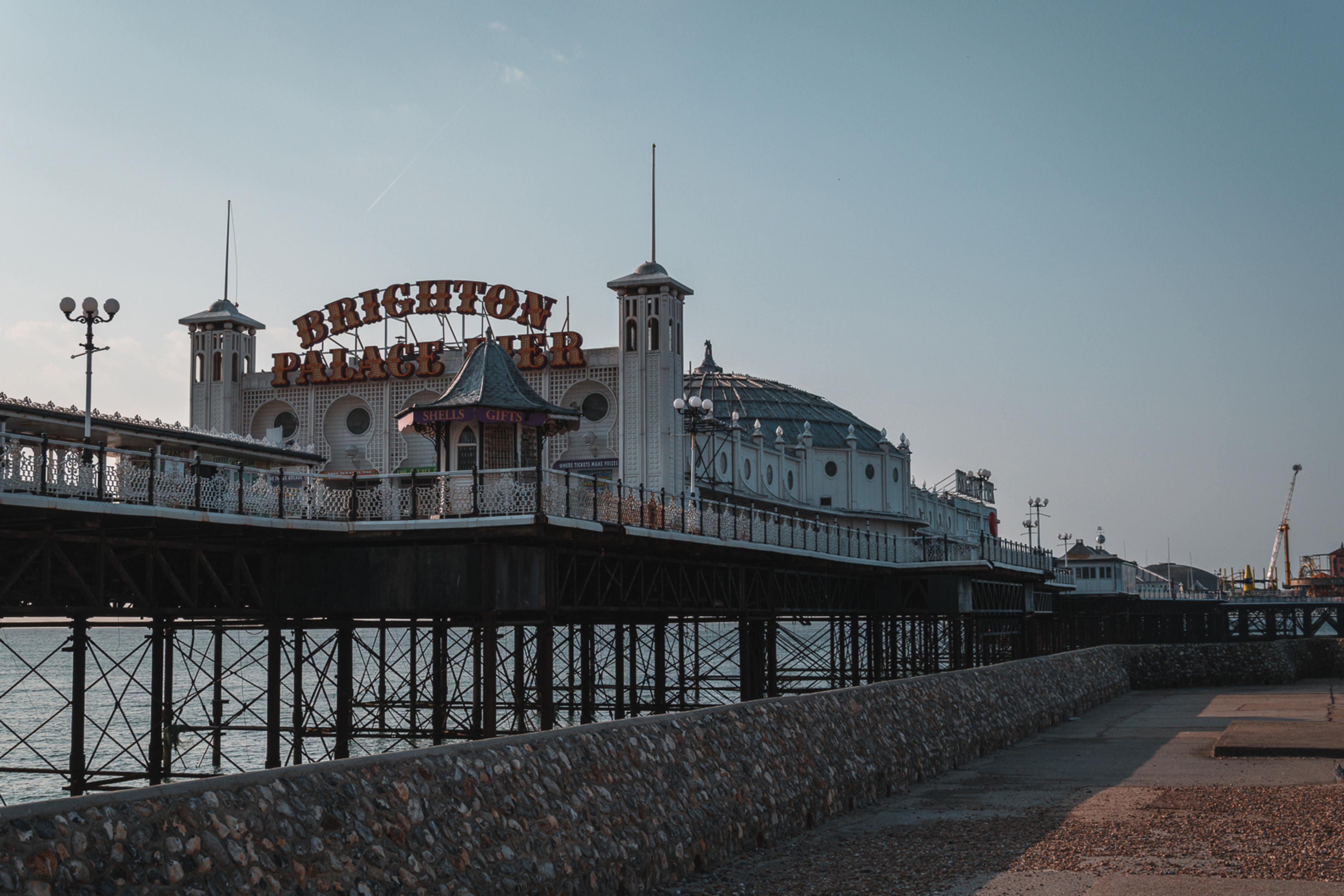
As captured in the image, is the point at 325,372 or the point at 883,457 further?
the point at 883,457

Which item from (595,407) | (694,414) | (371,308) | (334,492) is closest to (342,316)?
(371,308)

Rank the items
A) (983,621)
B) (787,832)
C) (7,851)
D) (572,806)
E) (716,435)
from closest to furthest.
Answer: (7,851) → (572,806) → (787,832) → (983,621) → (716,435)

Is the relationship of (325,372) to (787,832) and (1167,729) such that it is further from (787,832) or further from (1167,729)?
(787,832)

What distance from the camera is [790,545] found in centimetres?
3806

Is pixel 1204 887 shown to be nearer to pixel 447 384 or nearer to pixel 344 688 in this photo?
pixel 344 688

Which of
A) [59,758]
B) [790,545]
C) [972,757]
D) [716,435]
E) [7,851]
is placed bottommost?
[59,758]

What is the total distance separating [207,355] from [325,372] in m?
6.00

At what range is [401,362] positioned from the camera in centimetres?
5559

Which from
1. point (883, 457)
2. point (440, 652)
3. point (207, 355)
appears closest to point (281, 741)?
point (440, 652)

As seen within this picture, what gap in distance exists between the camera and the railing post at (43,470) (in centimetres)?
1966

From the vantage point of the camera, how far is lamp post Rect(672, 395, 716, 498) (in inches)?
1447

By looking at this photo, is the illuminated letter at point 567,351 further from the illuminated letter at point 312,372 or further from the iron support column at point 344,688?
the iron support column at point 344,688

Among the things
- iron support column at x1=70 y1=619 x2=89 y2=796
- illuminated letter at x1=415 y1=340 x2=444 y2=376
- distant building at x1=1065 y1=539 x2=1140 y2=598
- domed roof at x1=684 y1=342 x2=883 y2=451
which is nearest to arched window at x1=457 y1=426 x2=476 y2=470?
iron support column at x1=70 y1=619 x2=89 y2=796

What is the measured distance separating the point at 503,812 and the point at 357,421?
4644 cm
